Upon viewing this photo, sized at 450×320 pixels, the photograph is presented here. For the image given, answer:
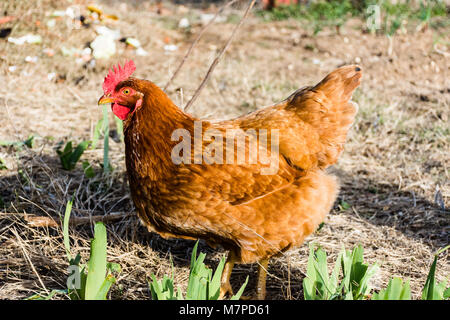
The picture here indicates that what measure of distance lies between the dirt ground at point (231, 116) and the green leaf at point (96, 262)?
0.45m

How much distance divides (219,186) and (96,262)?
30.4 inches

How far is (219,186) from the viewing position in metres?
2.44

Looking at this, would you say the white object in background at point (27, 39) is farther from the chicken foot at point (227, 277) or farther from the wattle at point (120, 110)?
the chicken foot at point (227, 277)

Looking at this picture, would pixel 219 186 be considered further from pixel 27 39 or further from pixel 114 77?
pixel 27 39

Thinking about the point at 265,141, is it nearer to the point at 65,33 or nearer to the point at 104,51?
the point at 104,51

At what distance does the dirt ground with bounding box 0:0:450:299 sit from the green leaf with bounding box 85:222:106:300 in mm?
450

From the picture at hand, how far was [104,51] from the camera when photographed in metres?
5.52

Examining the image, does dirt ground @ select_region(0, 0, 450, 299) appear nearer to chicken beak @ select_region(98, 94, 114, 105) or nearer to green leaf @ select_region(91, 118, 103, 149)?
green leaf @ select_region(91, 118, 103, 149)

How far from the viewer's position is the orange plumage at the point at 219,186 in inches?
94.7

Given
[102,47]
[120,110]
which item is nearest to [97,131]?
[120,110]

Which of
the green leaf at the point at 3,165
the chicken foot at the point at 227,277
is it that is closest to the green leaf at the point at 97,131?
the green leaf at the point at 3,165

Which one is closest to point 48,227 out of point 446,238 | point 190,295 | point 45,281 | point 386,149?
point 45,281

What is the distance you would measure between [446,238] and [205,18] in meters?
5.41

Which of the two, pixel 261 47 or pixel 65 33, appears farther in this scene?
pixel 261 47
